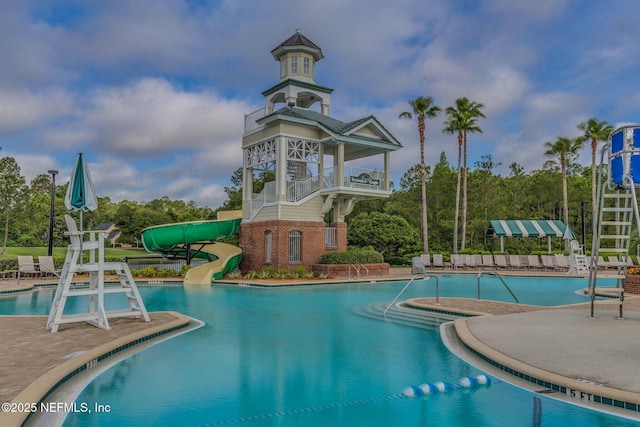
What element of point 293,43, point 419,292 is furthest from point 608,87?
point 293,43

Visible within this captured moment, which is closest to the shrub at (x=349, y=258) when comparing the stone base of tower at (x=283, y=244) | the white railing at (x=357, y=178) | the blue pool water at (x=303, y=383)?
the stone base of tower at (x=283, y=244)

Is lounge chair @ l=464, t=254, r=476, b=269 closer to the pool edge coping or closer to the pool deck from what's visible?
the pool deck

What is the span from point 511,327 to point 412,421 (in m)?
4.45

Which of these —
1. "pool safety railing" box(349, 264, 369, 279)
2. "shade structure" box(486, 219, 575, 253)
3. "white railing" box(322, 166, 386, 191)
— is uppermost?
"white railing" box(322, 166, 386, 191)

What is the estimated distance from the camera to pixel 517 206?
3997cm

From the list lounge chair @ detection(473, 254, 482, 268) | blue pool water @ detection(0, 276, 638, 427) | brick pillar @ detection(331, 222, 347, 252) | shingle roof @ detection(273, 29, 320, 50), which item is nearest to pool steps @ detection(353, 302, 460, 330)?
blue pool water @ detection(0, 276, 638, 427)

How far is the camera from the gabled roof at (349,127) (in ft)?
73.3

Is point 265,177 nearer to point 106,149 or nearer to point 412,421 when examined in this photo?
point 106,149

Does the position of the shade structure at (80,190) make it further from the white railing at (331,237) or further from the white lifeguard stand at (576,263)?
the white lifeguard stand at (576,263)

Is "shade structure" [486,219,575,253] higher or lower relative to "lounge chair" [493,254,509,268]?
higher

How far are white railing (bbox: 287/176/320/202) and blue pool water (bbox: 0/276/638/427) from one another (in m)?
12.5

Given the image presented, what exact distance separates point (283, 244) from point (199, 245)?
17.1ft

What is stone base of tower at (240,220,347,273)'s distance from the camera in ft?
70.4

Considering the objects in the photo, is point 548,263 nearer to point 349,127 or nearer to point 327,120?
point 349,127
